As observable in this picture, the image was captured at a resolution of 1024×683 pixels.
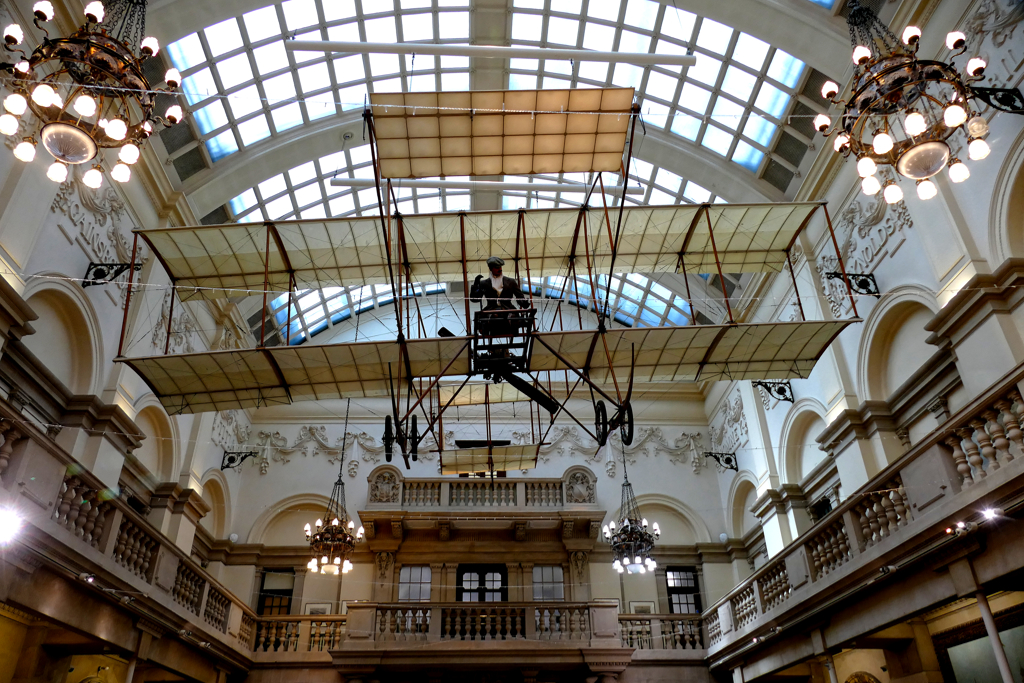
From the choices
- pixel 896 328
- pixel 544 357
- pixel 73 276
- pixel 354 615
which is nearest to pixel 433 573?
pixel 354 615

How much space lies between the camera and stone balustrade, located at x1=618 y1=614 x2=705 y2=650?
1706 centimetres

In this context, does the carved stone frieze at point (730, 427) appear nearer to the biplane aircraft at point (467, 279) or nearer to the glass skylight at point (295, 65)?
the biplane aircraft at point (467, 279)

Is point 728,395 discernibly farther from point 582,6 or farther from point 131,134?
point 131,134

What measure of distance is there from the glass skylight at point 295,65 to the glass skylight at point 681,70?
78.2 inches

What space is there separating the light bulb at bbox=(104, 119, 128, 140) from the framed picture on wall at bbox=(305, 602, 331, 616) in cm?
1378

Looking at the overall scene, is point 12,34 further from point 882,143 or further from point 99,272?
point 882,143

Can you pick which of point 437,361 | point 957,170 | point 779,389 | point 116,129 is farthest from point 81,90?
point 779,389

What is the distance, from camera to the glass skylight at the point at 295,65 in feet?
50.5

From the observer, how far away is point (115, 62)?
824cm

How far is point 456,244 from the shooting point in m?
13.0

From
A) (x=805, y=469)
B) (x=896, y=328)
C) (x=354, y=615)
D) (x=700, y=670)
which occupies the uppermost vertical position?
(x=896, y=328)

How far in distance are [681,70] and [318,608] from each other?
1603 cm

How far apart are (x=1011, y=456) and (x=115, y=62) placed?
424 inches

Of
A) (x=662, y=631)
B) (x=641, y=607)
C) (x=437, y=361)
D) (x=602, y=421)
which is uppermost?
(x=437, y=361)
